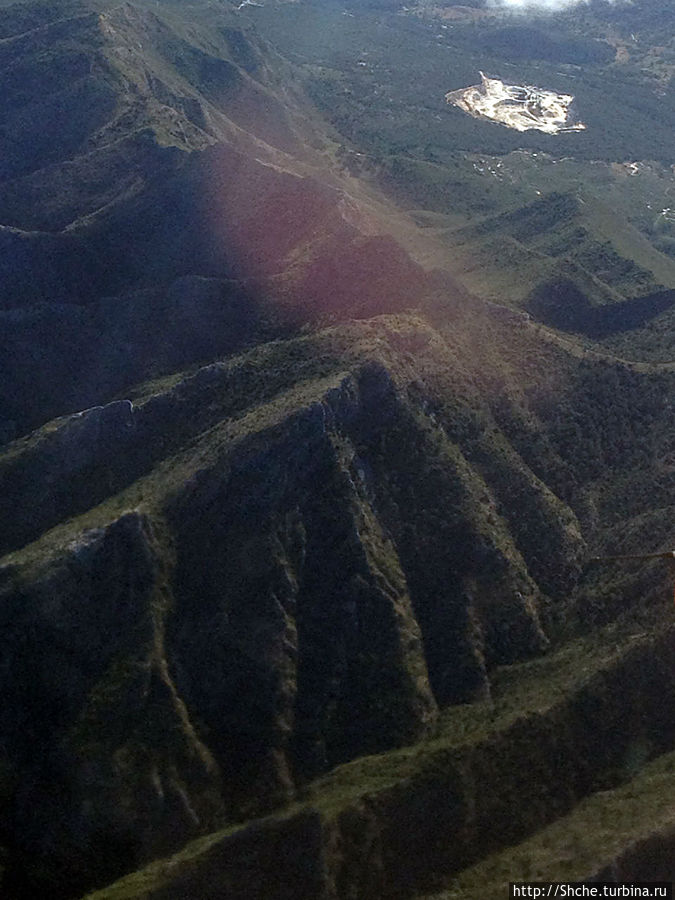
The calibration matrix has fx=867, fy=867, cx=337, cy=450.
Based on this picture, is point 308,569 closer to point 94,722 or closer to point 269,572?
point 269,572

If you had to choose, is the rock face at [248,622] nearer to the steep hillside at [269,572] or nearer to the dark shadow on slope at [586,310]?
the steep hillside at [269,572]

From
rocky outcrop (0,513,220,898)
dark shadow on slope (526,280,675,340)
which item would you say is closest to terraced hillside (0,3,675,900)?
rocky outcrop (0,513,220,898)

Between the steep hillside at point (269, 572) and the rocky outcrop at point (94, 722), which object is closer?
the rocky outcrop at point (94, 722)

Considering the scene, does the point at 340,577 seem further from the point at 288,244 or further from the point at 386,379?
the point at 288,244

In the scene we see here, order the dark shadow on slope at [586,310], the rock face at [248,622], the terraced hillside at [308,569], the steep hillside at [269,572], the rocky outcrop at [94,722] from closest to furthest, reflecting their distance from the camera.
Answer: the terraced hillside at [308,569] < the rocky outcrop at [94,722] < the rock face at [248,622] < the steep hillside at [269,572] < the dark shadow on slope at [586,310]

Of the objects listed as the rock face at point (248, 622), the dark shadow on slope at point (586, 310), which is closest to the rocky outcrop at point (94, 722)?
the rock face at point (248, 622)

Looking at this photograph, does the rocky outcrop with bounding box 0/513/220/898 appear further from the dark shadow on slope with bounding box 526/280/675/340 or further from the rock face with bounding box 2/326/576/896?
the dark shadow on slope with bounding box 526/280/675/340

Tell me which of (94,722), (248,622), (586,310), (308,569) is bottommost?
(94,722)

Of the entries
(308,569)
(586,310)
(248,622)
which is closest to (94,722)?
(248,622)

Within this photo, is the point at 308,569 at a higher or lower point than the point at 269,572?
lower
